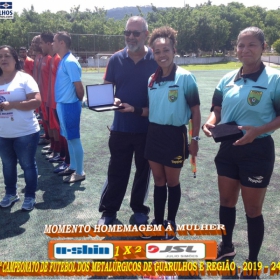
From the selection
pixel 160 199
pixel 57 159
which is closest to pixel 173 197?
pixel 160 199

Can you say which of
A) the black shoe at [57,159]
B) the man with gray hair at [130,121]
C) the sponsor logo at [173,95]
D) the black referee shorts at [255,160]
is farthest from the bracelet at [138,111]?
the black shoe at [57,159]

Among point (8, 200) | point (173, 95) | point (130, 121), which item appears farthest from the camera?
point (8, 200)

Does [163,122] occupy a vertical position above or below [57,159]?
above

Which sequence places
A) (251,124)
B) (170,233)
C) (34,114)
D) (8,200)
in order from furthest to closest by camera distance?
(8,200) → (34,114) → (170,233) → (251,124)

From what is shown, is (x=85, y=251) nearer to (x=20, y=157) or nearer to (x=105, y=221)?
(x=105, y=221)

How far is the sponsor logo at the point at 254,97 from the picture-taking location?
2673 millimetres

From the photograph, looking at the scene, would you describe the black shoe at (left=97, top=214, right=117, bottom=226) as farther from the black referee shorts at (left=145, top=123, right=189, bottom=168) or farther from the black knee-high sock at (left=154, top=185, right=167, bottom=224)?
the black referee shorts at (left=145, top=123, right=189, bottom=168)

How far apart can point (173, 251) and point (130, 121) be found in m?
1.40

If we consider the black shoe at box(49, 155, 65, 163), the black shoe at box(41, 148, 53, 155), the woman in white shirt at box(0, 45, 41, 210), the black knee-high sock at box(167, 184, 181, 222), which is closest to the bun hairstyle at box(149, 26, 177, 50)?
the black knee-high sock at box(167, 184, 181, 222)

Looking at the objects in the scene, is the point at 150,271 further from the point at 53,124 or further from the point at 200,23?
the point at 200,23

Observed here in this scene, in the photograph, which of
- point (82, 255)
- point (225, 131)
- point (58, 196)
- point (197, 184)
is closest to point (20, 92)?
point (58, 196)

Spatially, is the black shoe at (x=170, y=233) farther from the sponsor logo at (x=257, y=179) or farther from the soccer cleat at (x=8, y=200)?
the soccer cleat at (x=8, y=200)

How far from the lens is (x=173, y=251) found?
3080mm

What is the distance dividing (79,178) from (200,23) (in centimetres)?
6533
